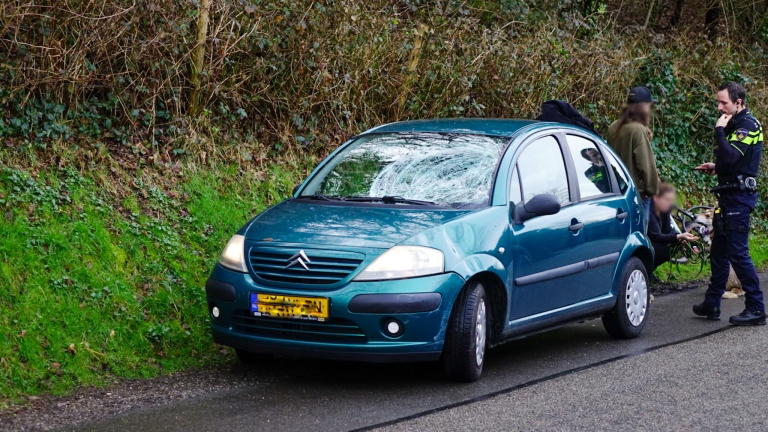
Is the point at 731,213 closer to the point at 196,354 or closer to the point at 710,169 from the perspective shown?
the point at 710,169

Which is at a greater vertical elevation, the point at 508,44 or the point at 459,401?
the point at 508,44

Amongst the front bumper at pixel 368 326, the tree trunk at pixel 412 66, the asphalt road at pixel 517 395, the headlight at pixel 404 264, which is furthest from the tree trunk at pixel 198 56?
the headlight at pixel 404 264

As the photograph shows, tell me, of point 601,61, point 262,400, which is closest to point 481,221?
point 262,400

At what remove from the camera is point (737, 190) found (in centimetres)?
869

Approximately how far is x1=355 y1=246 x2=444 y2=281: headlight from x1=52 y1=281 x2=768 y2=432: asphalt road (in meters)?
0.74

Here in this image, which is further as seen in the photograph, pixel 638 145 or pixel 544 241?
pixel 638 145

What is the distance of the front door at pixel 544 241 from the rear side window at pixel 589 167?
0.21 meters

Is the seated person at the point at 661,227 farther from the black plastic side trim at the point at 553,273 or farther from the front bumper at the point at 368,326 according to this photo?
the front bumper at the point at 368,326

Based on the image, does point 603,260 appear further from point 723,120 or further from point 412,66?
point 412,66

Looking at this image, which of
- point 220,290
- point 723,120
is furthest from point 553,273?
point 723,120

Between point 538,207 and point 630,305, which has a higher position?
point 538,207

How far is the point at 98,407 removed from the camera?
19.3 feet

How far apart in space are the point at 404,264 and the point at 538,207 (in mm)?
1226

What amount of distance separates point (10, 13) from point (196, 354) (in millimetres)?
3863
